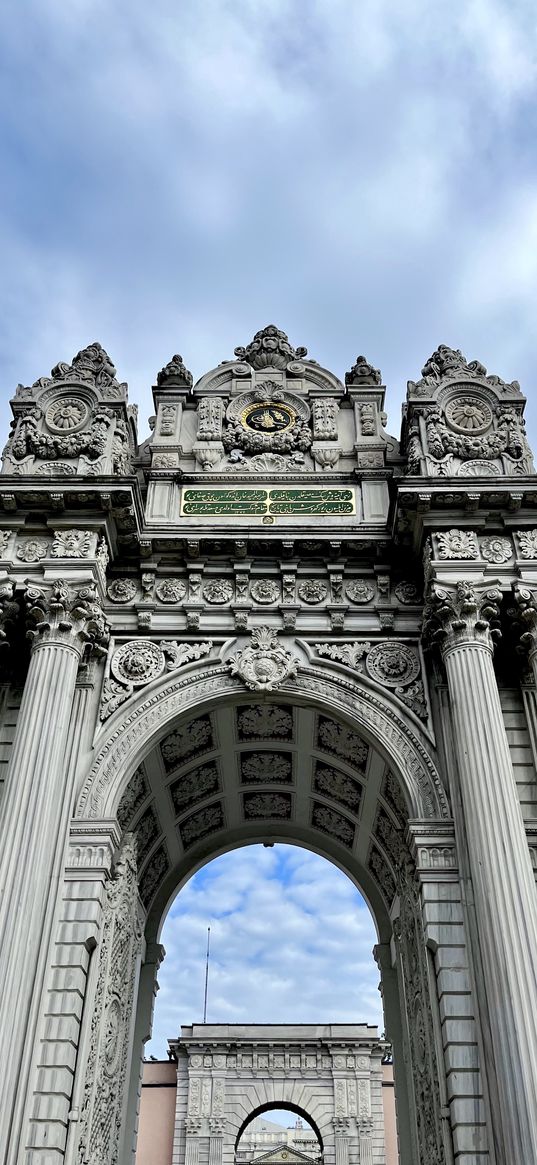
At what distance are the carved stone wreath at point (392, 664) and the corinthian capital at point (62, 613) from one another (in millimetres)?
4868

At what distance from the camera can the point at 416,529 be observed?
16766 mm

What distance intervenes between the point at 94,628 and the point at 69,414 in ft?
15.8

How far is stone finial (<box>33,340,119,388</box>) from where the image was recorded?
62.3 ft

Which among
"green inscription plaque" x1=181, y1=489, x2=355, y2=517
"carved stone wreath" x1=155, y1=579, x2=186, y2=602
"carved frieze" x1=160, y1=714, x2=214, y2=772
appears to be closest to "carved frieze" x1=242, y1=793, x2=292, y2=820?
"carved frieze" x1=160, y1=714, x2=214, y2=772

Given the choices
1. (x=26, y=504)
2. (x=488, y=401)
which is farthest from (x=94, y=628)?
(x=488, y=401)

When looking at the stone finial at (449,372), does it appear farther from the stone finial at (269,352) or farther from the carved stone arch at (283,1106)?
the carved stone arch at (283,1106)

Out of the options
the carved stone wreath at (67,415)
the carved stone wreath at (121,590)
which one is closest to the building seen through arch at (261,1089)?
the carved stone wreath at (121,590)

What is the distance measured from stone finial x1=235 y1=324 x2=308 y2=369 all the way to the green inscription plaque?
12.9ft

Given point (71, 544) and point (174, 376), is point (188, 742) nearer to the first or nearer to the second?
point (71, 544)

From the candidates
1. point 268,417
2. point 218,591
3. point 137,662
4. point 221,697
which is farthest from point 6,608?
point 268,417

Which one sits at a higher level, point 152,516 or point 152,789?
point 152,516

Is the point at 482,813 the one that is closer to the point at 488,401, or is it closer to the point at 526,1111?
the point at 526,1111

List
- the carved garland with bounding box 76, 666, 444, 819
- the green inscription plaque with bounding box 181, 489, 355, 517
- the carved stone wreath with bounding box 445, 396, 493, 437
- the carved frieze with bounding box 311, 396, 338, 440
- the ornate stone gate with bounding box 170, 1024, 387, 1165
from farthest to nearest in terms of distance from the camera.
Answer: the ornate stone gate with bounding box 170, 1024, 387, 1165 < the carved frieze with bounding box 311, 396, 338, 440 < the green inscription plaque with bounding box 181, 489, 355, 517 < the carved stone wreath with bounding box 445, 396, 493, 437 < the carved garland with bounding box 76, 666, 444, 819

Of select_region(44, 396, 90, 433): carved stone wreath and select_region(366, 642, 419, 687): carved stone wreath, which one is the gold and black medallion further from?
select_region(366, 642, 419, 687): carved stone wreath
